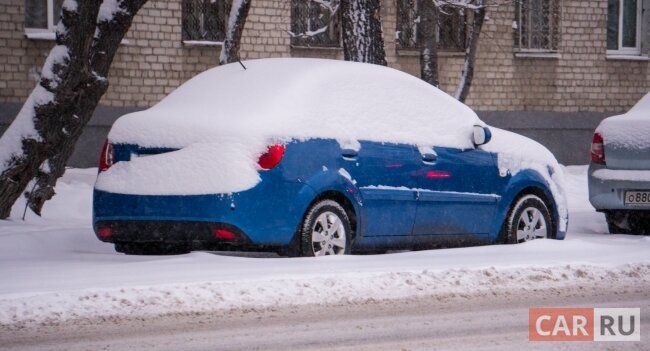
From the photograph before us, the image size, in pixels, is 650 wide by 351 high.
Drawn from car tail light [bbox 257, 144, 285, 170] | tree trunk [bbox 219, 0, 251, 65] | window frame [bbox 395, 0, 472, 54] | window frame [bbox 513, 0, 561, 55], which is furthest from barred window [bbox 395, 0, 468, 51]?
car tail light [bbox 257, 144, 285, 170]

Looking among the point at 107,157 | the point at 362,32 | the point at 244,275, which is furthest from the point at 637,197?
the point at 244,275

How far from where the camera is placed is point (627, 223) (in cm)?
1372

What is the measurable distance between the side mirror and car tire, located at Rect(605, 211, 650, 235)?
2908 millimetres

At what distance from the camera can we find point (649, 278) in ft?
32.1

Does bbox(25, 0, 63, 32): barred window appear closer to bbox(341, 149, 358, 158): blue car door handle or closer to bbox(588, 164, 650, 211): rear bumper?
bbox(588, 164, 650, 211): rear bumper

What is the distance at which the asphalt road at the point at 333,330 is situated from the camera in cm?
666

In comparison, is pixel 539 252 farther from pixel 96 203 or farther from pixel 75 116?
pixel 75 116

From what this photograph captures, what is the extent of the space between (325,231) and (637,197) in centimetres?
441

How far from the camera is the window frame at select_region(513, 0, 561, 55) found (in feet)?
86.1

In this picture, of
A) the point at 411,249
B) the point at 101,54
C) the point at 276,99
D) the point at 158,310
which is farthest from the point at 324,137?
the point at 101,54

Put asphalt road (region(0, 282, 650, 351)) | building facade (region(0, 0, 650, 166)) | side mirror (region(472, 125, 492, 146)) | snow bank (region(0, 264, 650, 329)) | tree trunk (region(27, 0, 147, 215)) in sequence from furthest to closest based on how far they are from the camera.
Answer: building facade (region(0, 0, 650, 166))
tree trunk (region(27, 0, 147, 215))
side mirror (region(472, 125, 492, 146))
snow bank (region(0, 264, 650, 329))
asphalt road (region(0, 282, 650, 351))

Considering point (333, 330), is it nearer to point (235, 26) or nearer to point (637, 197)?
point (637, 197)

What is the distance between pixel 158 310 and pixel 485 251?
3.69 m

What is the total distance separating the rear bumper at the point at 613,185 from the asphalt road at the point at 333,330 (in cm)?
459
